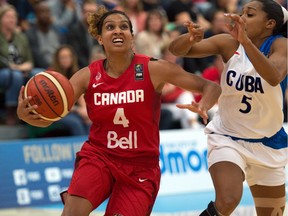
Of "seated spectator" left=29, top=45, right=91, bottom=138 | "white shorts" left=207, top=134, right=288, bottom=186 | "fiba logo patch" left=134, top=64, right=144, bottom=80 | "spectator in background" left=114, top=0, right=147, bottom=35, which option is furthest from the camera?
"spectator in background" left=114, top=0, right=147, bottom=35

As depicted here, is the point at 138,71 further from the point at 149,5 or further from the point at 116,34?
the point at 149,5

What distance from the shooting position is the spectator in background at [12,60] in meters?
10.3

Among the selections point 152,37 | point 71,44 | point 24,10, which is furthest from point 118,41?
point 24,10

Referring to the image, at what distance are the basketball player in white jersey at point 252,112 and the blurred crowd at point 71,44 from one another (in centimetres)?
445

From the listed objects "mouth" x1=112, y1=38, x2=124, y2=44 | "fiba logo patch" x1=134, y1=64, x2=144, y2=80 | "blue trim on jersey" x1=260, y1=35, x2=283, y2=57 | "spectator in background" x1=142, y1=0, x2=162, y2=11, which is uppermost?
"mouth" x1=112, y1=38, x2=124, y2=44

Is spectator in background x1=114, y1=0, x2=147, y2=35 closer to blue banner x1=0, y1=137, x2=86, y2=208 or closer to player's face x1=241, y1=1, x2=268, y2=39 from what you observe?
blue banner x1=0, y1=137, x2=86, y2=208

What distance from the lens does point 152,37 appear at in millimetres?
11961

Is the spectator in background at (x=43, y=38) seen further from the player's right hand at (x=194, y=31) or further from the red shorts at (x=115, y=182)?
the player's right hand at (x=194, y=31)

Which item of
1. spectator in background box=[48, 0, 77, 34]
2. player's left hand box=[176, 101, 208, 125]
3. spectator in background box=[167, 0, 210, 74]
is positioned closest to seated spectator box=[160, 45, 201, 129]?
spectator in background box=[48, 0, 77, 34]

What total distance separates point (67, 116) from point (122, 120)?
5.02 metres

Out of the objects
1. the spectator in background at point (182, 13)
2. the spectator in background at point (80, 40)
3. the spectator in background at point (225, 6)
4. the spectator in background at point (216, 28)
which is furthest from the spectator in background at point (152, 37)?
the spectator in background at point (225, 6)

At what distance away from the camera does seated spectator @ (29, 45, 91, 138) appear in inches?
412

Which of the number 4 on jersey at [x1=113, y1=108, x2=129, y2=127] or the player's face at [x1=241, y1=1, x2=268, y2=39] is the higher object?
the player's face at [x1=241, y1=1, x2=268, y2=39]

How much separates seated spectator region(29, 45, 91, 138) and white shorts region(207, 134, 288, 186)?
4728 millimetres
